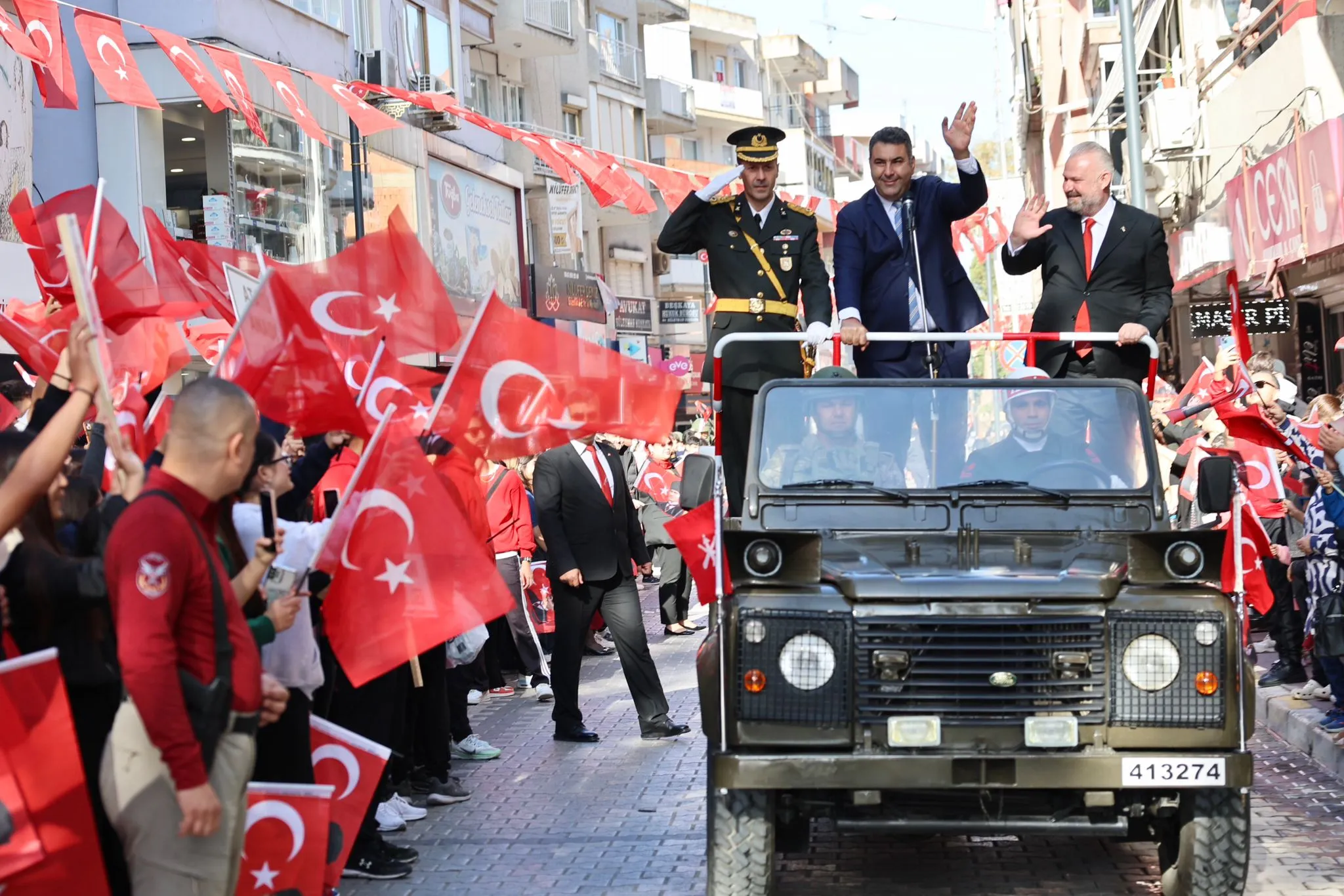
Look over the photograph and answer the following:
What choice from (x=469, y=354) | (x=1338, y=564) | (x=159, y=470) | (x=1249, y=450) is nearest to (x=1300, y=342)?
(x=1249, y=450)

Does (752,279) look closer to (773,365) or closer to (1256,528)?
(773,365)

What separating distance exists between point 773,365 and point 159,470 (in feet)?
13.6

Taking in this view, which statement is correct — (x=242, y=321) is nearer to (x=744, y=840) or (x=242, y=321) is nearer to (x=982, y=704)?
(x=744, y=840)

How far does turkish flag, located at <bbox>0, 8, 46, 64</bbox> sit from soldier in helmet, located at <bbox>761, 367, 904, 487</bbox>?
234 inches

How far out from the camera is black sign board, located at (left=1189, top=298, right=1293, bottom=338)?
18672mm

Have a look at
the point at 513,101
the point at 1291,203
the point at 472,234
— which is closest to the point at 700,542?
the point at 1291,203

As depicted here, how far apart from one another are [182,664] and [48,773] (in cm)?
47

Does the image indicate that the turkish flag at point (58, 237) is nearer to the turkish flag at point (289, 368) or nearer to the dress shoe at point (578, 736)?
the turkish flag at point (289, 368)

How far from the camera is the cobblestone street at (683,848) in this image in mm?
7254

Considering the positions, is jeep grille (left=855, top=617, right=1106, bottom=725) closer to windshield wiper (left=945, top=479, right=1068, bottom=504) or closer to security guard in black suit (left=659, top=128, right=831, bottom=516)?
windshield wiper (left=945, top=479, right=1068, bottom=504)

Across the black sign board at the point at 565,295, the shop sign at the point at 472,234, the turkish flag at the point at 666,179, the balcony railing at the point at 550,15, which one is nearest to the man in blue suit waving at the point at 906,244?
the turkish flag at the point at 666,179

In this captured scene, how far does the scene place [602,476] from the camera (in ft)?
39.0

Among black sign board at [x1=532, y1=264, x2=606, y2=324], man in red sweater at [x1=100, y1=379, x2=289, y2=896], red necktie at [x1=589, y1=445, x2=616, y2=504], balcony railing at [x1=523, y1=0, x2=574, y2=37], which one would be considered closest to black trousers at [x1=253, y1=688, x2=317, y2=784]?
man in red sweater at [x1=100, y1=379, x2=289, y2=896]

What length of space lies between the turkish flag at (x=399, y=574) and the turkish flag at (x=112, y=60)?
6292 mm
